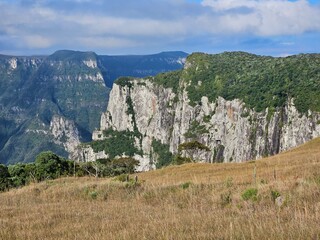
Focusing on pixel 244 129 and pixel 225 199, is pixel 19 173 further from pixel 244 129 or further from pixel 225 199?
pixel 244 129

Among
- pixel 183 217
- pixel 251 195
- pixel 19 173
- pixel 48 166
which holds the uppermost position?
pixel 183 217

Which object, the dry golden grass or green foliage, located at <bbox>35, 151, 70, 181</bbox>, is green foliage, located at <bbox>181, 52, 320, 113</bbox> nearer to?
green foliage, located at <bbox>35, 151, 70, 181</bbox>

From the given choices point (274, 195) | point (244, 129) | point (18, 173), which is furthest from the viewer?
point (244, 129)

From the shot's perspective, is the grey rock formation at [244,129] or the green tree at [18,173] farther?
the grey rock formation at [244,129]

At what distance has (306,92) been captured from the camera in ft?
486

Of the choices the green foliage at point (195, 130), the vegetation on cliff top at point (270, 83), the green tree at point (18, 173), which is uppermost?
the vegetation on cliff top at point (270, 83)

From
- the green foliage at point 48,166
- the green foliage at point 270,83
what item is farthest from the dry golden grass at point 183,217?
the green foliage at point 270,83

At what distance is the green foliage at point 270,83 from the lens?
488 feet

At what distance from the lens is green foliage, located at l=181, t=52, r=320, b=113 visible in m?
149

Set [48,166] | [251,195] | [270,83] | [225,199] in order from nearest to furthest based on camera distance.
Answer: [251,195] → [225,199] → [48,166] → [270,83]

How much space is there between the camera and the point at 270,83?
168250 mm

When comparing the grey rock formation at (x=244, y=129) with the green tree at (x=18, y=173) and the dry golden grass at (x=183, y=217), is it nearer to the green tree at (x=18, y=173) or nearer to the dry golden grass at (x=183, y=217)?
the green tree at (x=18, y=173)

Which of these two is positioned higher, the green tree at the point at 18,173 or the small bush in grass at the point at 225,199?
the small bush in grass at the point at 225,199

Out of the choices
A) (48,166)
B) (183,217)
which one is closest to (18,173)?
(48,166)
